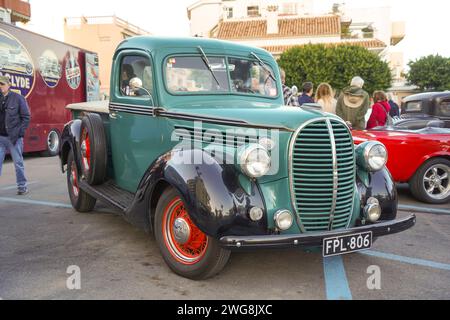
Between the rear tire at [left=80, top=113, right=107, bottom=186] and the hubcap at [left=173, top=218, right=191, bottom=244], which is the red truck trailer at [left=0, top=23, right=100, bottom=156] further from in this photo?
the hubcap at [left=173, top=218, right=191, bottom=244]

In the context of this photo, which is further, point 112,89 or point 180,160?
point 112,89

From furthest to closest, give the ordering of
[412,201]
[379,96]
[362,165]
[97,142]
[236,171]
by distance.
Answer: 1. [379,96]
2. [412,201]
3. [97,142]
4. [362,165]
5. [236,171]

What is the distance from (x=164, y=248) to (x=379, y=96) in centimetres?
629

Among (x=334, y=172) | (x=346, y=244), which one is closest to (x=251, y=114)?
(x=334, y=172)

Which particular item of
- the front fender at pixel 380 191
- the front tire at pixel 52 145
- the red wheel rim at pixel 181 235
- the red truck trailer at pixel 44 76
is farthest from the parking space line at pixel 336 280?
the front tire at pixel 52 145

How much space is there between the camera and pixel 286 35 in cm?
3906

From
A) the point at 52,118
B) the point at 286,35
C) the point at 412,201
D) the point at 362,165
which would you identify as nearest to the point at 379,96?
the point at 412,201

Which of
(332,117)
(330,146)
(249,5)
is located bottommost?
(330,146)

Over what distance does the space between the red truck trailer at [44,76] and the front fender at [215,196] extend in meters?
8.13

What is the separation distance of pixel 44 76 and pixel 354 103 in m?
8.02

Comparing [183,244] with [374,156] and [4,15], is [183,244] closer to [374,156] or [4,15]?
[374,156]

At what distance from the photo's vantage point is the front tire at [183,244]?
10.0 ft

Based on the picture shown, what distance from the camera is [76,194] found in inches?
215

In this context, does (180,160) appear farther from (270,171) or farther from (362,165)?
(362,165)
